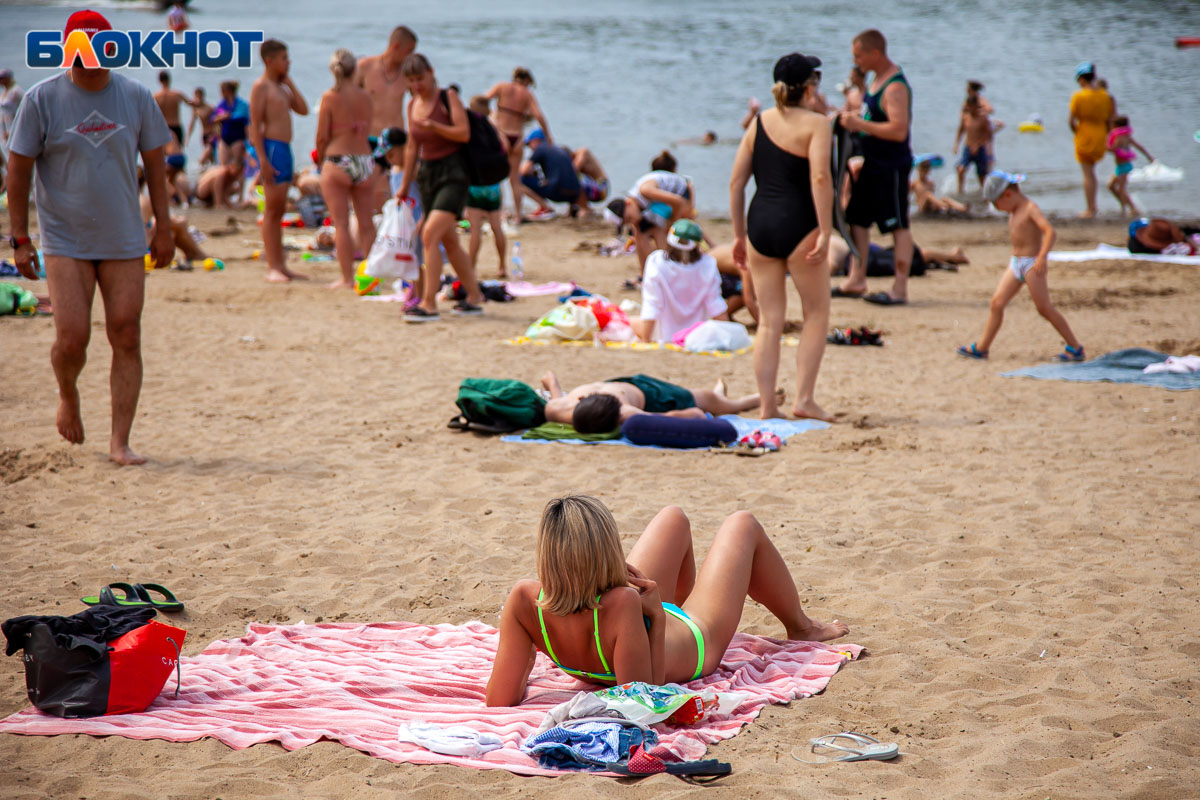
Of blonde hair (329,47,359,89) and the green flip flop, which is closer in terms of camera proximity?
the green flip flop

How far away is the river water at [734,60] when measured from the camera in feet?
76.2

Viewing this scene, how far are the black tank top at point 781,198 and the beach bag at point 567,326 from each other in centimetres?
277

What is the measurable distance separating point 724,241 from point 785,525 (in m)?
10.1

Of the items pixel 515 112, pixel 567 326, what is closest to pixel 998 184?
pixel 567 326

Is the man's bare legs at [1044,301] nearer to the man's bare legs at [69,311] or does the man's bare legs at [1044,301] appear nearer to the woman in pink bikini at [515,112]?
the man's bare legs at [69,311]

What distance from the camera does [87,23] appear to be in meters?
4.80

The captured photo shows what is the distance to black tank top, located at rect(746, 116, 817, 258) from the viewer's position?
5781 millimetres

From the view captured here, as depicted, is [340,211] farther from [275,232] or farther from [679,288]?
[679,288]

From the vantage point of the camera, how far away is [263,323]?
9023 millimetres

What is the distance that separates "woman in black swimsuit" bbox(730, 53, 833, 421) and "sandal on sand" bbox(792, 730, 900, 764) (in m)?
3.38

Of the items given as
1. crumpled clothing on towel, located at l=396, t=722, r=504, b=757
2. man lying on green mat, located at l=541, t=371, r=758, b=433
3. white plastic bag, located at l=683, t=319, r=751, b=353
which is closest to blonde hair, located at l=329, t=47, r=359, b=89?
white plastic bag, located at l=683, t=319, r=751, b=353

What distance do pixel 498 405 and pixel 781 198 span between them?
1952 millimetres

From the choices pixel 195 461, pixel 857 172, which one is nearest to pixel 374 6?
pixel 857 172

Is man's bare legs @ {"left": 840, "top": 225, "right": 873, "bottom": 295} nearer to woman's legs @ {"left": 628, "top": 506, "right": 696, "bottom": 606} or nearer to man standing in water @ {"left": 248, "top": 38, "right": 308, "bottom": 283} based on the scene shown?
man standing in water @ {"left": 248, "top": 38, "right": 308, "bottom": 283}
